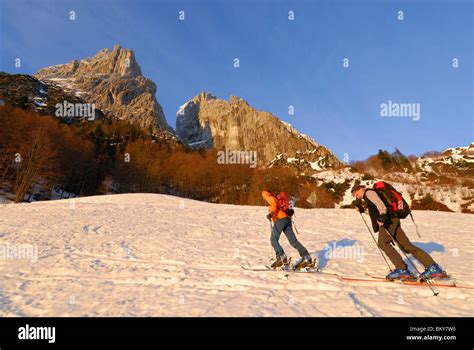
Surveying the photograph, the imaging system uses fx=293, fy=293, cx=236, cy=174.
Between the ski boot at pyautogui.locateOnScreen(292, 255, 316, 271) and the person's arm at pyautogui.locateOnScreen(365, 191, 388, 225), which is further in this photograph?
the ski boot at pyautogui.locateOnScreen(292, 255, 316, 271)

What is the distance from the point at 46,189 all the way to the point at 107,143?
2911 centimetres

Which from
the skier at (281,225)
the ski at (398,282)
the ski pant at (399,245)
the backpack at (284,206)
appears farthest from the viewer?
the backpack at (284,206)

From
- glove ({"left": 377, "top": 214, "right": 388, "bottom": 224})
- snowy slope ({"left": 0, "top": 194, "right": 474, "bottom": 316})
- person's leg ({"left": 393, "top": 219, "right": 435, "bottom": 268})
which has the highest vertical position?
glove ({"left": 377, "top": 214, "right": 388, "bottom": 224})

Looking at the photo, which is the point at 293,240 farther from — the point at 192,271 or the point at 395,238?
the point at 192,271

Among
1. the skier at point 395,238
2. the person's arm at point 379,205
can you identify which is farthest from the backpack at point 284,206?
the person's arm at point 379,205

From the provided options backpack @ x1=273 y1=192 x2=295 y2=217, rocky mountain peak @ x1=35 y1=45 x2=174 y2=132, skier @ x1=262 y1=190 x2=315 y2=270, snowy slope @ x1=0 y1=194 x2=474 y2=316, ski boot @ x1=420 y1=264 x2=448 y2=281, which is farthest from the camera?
rocky mountain peak @ x1=35 y1=45 x2=174 y2=132

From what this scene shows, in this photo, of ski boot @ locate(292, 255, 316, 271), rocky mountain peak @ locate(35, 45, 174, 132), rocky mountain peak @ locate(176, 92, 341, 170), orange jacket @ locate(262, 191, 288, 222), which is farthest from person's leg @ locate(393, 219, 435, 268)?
rocky mountain peak @ locate(35, 45, 174, 132)

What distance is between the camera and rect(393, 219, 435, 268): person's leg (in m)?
6.16

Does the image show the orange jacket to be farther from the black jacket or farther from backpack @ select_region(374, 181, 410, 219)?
backpack @ select_region(374, 181, 410, 219)

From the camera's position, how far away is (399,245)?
640 cm

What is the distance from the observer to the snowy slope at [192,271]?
5.03 metres

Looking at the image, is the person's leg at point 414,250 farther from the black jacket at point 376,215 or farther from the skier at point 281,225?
the skier at point 281,225

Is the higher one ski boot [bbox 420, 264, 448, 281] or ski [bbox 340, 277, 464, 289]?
ski boot [bbox 420, 264, 448, 281]

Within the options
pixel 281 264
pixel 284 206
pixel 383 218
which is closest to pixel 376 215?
pixel 383 218
